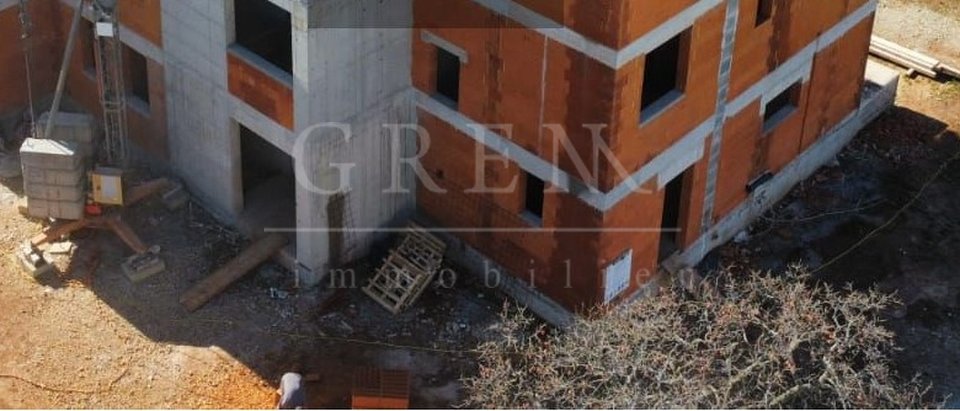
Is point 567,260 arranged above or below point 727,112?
below

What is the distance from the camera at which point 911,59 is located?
38.7 m

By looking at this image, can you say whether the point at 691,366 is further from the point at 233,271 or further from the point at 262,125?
the point at 233,271

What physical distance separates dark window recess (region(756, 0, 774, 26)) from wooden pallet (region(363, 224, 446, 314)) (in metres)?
8.44

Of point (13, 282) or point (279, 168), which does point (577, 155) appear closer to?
point (279, 168)

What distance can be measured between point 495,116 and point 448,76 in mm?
2097

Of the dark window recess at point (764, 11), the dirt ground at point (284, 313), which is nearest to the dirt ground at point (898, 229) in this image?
the dirt ground at point (284, 313)

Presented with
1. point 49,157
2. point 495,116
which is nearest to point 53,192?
point 49,157

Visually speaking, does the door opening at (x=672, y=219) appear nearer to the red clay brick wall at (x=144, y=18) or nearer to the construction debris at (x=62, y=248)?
the red clay brick wall at (x=144, y=18)

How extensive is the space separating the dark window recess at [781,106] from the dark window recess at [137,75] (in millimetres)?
14721

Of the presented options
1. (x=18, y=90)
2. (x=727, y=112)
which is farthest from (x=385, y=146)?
(x=18, y=90)

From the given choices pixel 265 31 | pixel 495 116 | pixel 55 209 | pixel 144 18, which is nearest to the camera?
pixel 495 116

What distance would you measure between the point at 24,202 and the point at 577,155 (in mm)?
13573

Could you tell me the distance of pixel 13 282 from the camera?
29219 mm

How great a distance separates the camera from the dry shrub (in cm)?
2344
